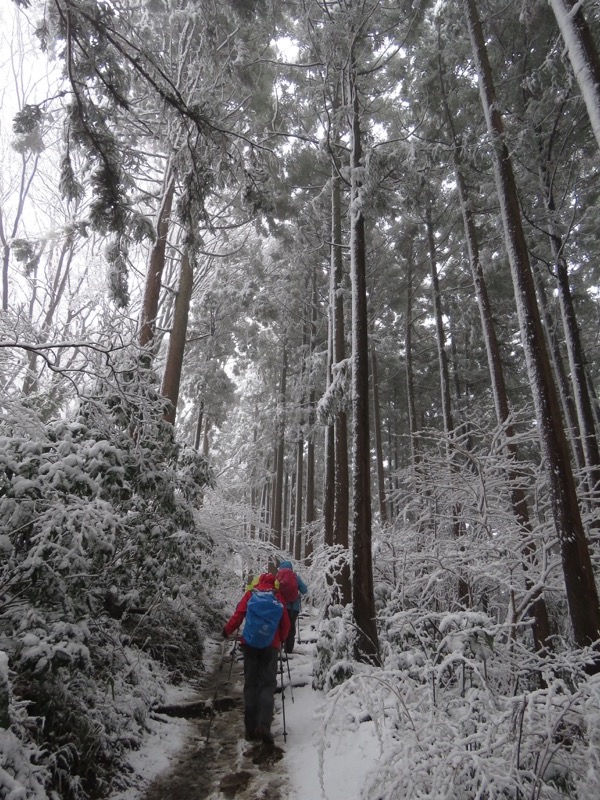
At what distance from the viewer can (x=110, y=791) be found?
3.60 meters

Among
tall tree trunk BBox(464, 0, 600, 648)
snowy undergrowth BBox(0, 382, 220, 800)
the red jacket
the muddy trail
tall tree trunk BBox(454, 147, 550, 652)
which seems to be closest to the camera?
snowy undergrowth BBox(0, 382, 220, 800)

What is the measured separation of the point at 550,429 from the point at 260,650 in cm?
435

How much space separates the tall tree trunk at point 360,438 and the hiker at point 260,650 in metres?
1.19

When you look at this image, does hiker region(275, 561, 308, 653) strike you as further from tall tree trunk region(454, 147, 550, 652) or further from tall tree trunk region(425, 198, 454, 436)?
tall tree trunk region(425, 198, 454, 436)

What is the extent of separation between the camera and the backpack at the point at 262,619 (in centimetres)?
527

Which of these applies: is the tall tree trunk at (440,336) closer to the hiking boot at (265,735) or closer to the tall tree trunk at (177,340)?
the tall tree trunk at (177,340)

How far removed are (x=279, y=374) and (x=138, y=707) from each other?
18750 millimetres

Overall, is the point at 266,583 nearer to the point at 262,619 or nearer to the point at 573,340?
the point at 262,619

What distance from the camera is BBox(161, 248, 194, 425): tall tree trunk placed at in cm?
923

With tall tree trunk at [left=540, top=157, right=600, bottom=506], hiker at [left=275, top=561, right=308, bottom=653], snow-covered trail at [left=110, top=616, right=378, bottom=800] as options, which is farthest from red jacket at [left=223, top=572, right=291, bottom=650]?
tall tree trunk at [left=540, top=157, right=600, bottom=506]

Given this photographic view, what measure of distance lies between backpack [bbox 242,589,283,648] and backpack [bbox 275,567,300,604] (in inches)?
91.8

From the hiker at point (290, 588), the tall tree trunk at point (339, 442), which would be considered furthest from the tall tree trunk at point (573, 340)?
the hiker at point (290, 588)

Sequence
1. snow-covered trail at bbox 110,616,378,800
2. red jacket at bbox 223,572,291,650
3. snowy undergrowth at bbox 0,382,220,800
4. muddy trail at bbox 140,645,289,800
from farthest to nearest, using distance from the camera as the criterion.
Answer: red jacket at bbox 223,572,291,650 < muddy trail at bbox 140,645,289,800 < snow-covered trail at bbox 110,616,378,800 < snowy undergrowth at bbox 0,382,220,800

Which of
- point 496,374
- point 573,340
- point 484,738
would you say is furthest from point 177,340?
point 573,340
